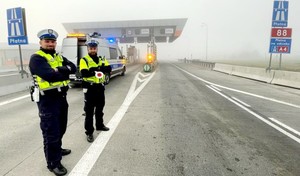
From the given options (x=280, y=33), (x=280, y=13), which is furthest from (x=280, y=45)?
(x=280, y=13)

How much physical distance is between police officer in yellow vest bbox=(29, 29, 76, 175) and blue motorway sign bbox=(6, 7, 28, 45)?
1029 cm

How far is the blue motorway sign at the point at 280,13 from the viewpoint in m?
15.2

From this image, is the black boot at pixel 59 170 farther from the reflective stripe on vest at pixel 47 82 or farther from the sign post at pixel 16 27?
the sign post at pixel 16 27

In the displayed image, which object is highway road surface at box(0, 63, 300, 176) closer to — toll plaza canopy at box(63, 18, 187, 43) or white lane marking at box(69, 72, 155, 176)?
white lane marking at box(69, 72, 155, 176)

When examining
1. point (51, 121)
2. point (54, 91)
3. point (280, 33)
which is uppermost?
point (280, 33)

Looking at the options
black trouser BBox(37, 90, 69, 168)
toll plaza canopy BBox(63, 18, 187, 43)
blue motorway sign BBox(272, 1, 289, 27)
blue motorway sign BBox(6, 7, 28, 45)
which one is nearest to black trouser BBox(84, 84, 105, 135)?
black trouser BBox(37, 90, 69, 168)

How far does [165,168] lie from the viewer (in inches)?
141

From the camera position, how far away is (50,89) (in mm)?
3352

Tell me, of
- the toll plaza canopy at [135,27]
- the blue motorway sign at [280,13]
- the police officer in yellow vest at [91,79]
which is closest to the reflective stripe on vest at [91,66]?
the police officer in yellow vest at [91,79]

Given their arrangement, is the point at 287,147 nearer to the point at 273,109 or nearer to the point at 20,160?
the point at 273,109

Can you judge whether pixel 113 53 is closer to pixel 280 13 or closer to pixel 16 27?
pixel 16 27

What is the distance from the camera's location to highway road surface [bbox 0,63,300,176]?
3.59m

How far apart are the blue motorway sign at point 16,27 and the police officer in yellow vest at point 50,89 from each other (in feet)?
33.7

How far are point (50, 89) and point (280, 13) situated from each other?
1657cm
